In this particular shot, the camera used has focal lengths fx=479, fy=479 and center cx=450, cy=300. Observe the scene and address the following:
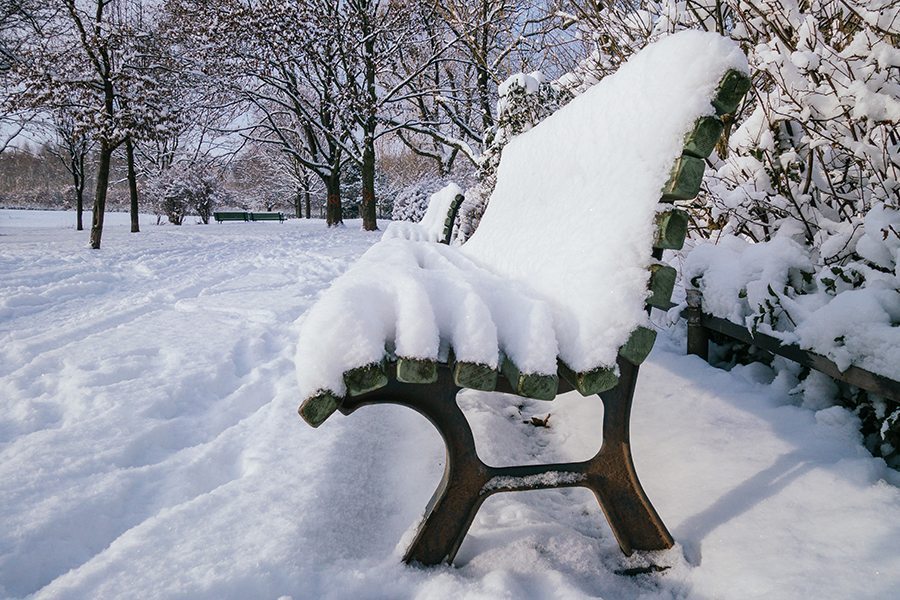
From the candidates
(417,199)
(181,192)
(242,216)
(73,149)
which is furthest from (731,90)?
(242,216)

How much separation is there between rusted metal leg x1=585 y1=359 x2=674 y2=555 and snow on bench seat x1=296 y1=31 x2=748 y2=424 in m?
0.28

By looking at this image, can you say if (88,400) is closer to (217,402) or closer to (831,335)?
(217,402)

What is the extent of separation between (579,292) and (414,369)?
1.36ft

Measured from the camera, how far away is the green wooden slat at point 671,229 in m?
0.98

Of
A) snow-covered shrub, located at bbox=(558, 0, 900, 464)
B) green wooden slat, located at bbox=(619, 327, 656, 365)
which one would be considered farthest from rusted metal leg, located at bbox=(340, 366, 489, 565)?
snow-covered shrub, located at bbox=(558, 0, 900, 464)

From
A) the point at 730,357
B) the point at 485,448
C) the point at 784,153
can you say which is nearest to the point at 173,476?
the point at 485,448

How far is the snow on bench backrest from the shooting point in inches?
39.0

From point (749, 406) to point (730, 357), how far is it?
570 millimetres

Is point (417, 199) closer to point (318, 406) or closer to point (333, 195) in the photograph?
point (333, 195)

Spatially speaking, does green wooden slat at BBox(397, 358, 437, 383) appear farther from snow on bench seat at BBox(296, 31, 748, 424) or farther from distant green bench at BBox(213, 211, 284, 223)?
distant green bench at BBox(213, 211, 284, 223)

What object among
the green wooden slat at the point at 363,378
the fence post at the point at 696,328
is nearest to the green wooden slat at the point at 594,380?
the green wooden slat at the point at 363,378

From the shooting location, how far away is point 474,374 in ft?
3.18

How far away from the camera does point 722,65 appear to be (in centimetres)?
95

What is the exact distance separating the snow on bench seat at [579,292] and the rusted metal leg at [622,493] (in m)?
0.28
